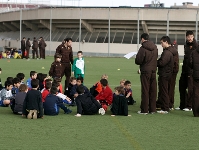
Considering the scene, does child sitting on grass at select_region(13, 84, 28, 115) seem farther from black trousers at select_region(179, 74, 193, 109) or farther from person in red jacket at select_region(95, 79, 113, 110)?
black trousers at select_region(179, 74, 193, 109)

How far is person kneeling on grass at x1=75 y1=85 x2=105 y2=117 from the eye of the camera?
14508 mm

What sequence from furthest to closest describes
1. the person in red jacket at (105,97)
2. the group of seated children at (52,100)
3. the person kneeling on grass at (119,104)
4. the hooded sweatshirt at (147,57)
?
the person in red jacket at (105,97), the hooded sweatshirt at (147,57), the person kneeling on grass at (119,104), the group of seated children at (52,100)

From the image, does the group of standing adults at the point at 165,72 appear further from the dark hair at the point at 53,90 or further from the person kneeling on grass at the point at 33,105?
the person kneeling on grass at the point at 33,105

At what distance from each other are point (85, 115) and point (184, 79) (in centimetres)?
320

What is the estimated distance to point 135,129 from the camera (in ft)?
40.8

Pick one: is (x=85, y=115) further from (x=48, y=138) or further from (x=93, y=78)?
(x=93, y=78)

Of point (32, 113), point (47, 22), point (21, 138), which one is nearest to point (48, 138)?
point (21, 138)

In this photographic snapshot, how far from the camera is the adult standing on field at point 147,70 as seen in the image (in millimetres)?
14875

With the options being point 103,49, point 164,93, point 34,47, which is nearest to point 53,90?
point 164,93

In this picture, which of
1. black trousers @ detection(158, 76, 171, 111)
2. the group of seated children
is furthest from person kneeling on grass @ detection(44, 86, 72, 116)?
black trousers @ detection(158, 76, 171, 111)

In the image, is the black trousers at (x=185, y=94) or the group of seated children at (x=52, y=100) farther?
the black trousers at (x=185, y=94)

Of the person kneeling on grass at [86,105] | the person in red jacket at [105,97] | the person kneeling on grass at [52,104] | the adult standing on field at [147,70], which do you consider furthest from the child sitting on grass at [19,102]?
the adult standing on field at [147,70]

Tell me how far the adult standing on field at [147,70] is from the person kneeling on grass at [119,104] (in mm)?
646

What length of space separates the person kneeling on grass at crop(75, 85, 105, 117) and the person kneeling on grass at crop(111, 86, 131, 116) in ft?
1.00
